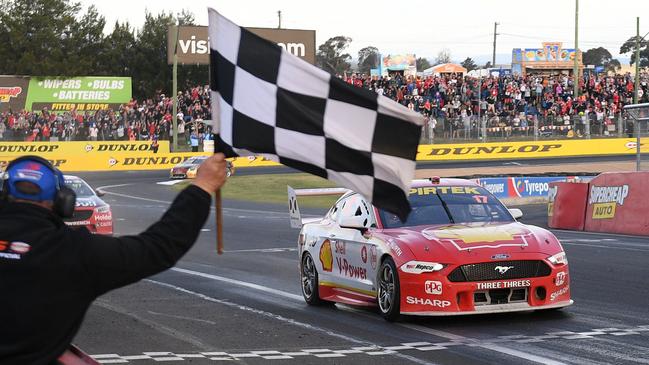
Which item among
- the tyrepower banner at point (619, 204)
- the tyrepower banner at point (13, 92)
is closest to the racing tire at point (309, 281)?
the tyrepower banner at point (619, 204)

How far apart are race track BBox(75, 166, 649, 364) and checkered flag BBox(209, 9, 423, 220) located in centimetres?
394

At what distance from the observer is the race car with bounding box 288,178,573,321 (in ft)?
34.3

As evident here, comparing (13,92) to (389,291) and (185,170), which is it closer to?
(185,170)

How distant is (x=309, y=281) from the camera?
1295 centimetres

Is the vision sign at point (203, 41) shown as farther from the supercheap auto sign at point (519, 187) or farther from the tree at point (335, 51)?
the tree at point (335, 51)

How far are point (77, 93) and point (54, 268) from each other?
74088 mm

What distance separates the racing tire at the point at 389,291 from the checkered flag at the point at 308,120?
5837 mm

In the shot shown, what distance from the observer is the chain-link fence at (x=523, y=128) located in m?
52.4

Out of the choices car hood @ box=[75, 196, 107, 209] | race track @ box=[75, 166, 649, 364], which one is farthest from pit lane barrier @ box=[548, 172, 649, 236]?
car hood @ box=[75, 196, 107, 209]

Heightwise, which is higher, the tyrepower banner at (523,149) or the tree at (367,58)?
the tree at (367,58)

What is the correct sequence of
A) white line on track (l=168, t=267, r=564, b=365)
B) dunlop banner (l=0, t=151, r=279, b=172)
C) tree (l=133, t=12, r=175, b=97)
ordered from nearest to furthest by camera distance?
white line on track (l=168, t=267, r=564, b=365) → dunlop banner (l=0, t=151, r=279, b=172) → tree (l=133, t=12, r=175, b=97)

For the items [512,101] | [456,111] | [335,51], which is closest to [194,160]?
[456,111]

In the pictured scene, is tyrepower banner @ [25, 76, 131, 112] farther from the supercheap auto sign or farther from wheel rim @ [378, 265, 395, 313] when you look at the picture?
wheel rim @ [378, 265, 395, 313]

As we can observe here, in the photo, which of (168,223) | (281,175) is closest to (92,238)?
(168,223)
